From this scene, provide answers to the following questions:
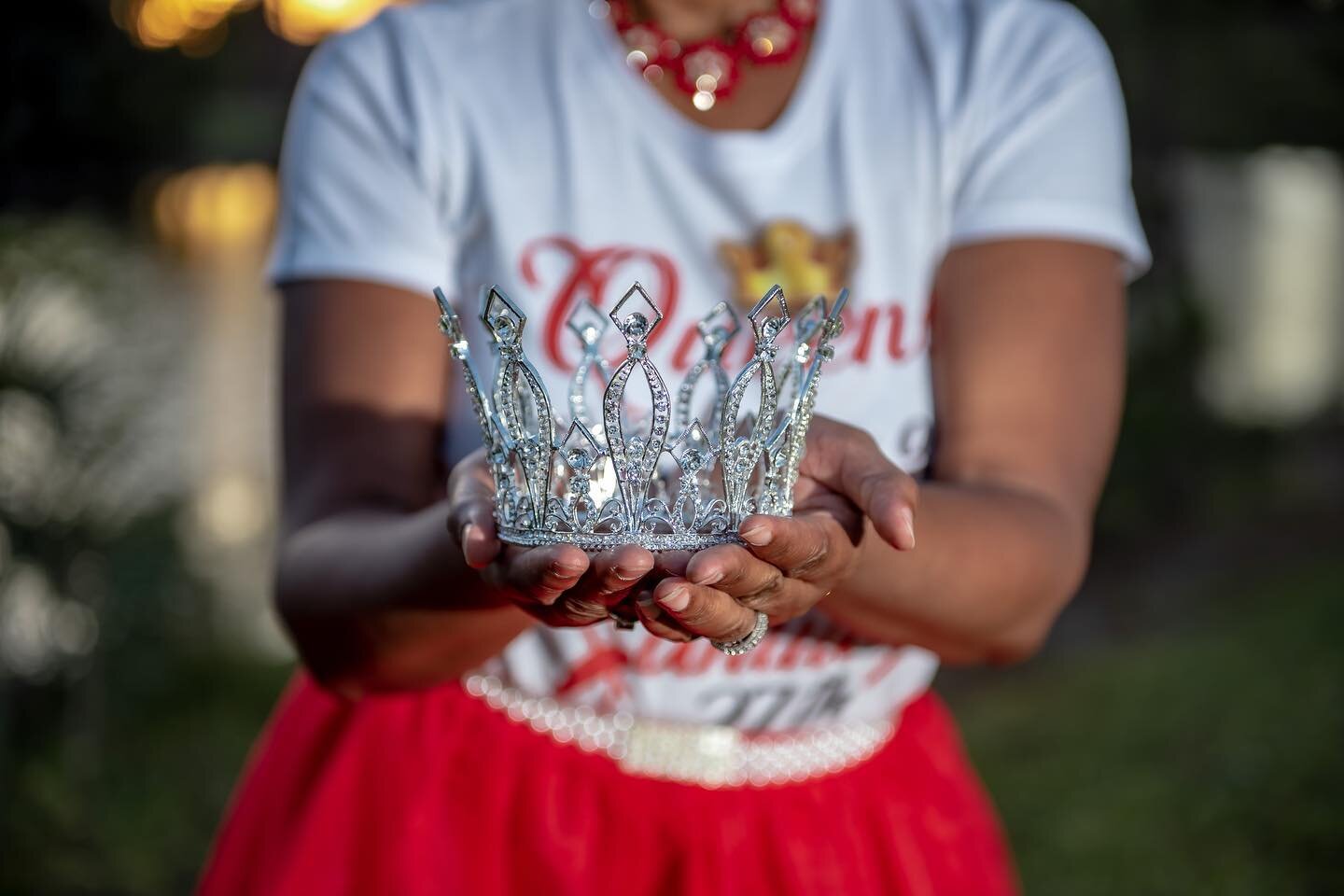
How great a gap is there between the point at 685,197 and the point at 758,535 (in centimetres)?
57

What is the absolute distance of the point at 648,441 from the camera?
45.3 inches

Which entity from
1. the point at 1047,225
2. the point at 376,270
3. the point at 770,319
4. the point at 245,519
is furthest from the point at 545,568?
the point at 245,519

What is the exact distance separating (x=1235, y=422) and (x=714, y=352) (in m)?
7.35

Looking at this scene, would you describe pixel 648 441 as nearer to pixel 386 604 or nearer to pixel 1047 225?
pixel 386 604

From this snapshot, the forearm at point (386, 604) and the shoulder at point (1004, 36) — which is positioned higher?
the shoulder at point (1004, 36)

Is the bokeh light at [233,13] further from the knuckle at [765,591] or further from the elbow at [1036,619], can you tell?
the knuckle at [765,591]

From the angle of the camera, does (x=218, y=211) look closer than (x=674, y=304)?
No

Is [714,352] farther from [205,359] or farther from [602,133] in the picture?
[205,359]

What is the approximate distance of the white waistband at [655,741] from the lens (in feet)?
4.75

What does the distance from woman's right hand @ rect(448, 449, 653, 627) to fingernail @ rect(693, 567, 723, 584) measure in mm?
33

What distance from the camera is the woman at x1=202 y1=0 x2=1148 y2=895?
1.38 m

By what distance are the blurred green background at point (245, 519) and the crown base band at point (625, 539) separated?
1584 mm

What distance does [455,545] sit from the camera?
3.58ft

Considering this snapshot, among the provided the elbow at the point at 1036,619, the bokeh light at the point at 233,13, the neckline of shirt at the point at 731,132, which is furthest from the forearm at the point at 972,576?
the bokeh light at the point at 233,13
